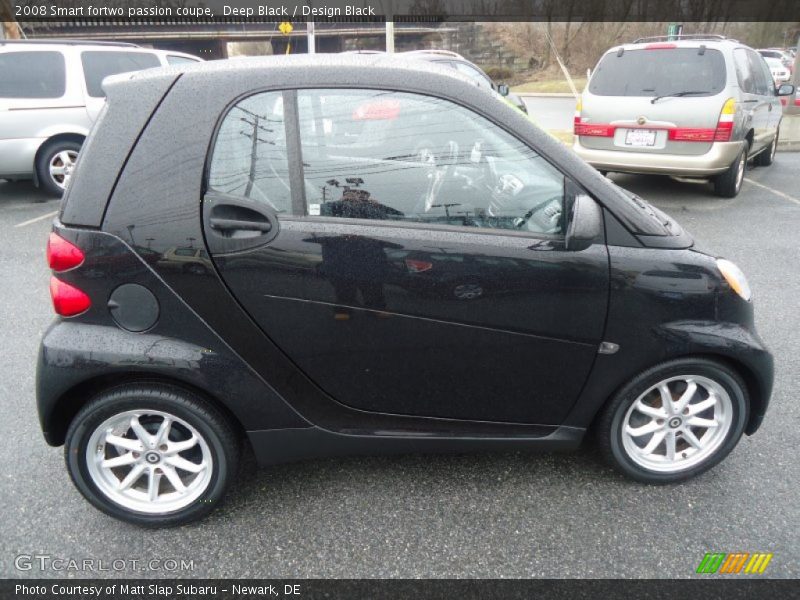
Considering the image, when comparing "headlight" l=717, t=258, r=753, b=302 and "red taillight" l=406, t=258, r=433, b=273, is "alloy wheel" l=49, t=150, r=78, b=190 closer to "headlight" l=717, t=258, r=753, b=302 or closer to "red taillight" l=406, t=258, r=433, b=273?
"red taillight" l=406, t=258, r=433, b=273

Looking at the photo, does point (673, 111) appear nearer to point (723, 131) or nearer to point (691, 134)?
point (691, 134)

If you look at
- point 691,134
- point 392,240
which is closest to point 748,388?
point 392,240

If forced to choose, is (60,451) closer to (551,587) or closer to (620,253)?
(551,587)

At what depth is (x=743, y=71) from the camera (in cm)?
683

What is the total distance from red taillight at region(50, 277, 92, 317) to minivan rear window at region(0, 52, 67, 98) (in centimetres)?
637

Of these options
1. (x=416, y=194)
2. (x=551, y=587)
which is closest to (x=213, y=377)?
(x=416, y=194)

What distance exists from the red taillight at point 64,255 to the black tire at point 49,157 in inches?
240

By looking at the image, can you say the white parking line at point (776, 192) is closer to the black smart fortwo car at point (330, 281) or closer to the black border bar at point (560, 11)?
the black smart fortwo car at point (330, 281)

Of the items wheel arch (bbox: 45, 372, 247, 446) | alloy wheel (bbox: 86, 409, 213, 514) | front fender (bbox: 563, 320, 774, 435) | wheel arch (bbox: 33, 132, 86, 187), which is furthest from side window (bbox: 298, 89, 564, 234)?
wheel arch (bbox: 33, 132, 86, 187)

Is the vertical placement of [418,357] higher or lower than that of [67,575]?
higher

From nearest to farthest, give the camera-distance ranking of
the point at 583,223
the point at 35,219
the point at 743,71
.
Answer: the point at 583,223 → the point at 35,219 → the point at 743,71

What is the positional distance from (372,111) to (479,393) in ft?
3.64

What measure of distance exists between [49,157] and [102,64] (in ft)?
4.57

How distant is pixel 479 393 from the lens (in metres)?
2.19
